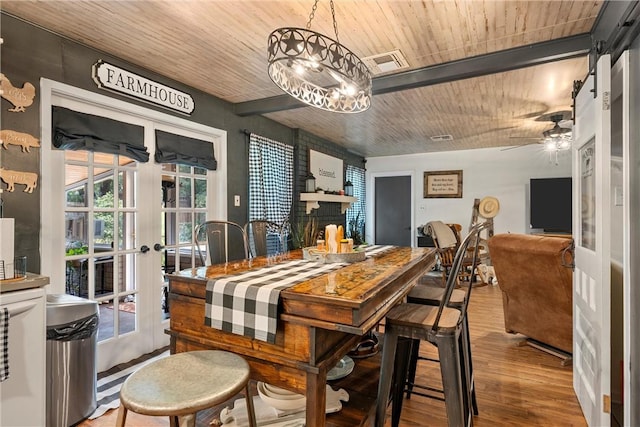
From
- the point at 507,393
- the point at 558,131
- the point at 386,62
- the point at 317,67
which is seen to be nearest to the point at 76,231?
the point at 317,67

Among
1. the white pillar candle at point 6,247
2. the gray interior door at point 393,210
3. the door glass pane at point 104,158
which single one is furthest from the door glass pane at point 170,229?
the gray interior door at point 393,210

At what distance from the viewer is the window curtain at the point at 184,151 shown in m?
2.98

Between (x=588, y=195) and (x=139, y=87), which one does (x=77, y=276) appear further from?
(x=588, y=195)

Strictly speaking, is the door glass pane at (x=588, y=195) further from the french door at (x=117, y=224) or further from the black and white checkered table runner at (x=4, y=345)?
the french door at (x=117, y=224)

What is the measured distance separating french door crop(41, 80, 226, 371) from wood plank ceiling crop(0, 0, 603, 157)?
45cm

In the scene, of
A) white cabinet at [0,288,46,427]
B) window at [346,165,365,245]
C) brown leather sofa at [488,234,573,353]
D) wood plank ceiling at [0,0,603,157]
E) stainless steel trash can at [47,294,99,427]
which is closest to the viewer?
white cabinet at [0,288,46,427]

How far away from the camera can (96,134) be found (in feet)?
8.11

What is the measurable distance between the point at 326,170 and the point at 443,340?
4.34 m

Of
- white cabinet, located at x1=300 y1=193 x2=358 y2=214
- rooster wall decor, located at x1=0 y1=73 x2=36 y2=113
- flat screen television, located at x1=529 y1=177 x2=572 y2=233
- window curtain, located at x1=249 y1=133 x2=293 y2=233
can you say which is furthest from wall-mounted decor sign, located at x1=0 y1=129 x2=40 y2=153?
flat screen television, located at x1=529 y1=177 x2=572 y2=233

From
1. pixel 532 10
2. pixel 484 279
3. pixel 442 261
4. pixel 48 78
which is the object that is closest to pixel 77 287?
pixel 48 78

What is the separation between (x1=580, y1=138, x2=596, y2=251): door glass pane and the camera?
70.7 inches

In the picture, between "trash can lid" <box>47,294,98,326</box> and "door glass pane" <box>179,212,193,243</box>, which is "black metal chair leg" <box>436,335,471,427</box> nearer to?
"trash can lid" <box>47,294,98,326</box>

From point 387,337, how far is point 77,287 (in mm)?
2361

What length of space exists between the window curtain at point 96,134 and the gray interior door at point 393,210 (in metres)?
5.27
